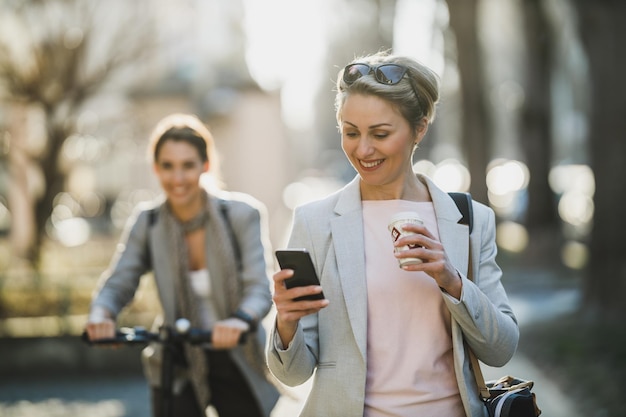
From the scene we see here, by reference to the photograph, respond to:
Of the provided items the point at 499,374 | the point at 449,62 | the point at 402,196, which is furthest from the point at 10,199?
the point at 449,62

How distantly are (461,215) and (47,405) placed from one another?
645 centimetres

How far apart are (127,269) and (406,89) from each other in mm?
2111

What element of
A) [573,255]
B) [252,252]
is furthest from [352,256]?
[573,255]

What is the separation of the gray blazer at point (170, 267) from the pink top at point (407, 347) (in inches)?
58.6

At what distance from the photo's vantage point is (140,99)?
57.4 ft

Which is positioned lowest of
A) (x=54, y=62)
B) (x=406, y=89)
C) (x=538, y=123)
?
(x=406, y=89)

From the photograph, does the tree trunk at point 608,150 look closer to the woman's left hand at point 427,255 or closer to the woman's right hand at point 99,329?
the woman's right hand at point 99,329

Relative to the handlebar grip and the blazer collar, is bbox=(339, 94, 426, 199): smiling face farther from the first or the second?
the handlebar grip

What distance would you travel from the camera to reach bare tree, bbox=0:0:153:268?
11.9 m

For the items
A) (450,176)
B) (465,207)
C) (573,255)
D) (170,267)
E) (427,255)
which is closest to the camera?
(427,255)

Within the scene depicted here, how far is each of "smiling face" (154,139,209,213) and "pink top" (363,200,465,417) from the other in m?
1.74

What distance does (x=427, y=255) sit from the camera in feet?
8.73

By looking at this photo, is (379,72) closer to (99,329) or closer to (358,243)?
(358,243)

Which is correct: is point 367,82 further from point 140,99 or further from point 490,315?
point 140,99
